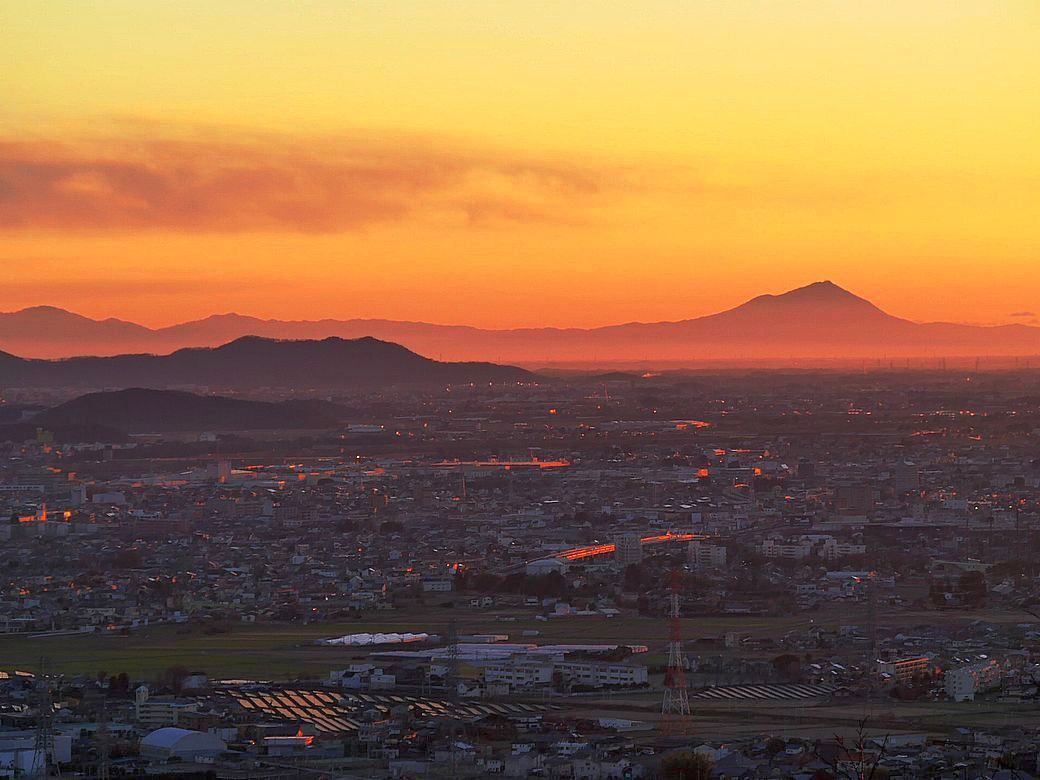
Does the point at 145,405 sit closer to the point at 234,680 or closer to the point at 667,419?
the point at 667,419

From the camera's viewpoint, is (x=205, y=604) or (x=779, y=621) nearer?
(x=779, y=621)

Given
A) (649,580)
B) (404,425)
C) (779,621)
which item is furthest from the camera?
(404,425)

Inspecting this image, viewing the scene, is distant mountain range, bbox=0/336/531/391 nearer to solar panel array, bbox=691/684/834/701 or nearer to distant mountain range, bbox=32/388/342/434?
distant mountain range, bbox=32/388/342/434

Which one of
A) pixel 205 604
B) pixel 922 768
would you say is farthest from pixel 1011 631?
pixel 205 604

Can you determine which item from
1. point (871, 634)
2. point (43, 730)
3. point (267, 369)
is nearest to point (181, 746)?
point (43, 730)

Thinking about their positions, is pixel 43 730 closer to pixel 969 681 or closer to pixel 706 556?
pixel 969 681

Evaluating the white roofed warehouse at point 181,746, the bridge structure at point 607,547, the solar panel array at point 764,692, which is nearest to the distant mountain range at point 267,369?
the bridge structure at point 607,547
